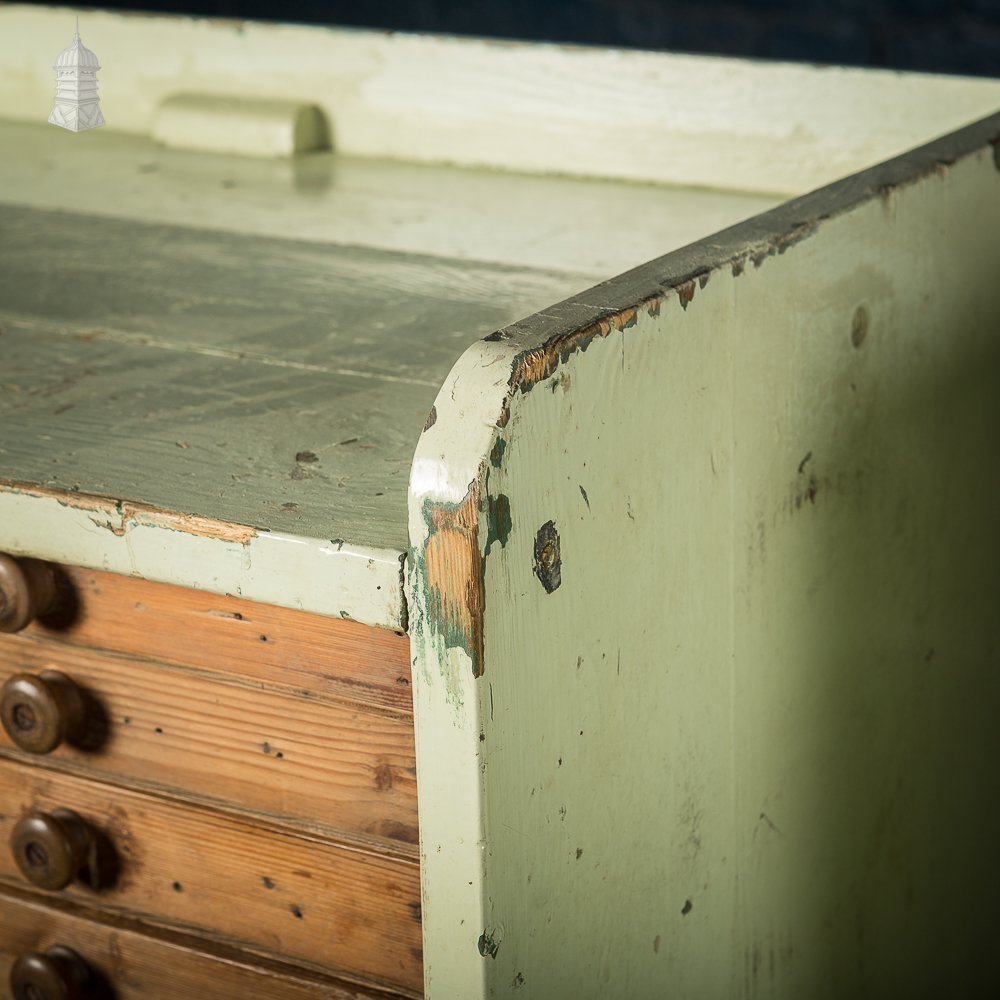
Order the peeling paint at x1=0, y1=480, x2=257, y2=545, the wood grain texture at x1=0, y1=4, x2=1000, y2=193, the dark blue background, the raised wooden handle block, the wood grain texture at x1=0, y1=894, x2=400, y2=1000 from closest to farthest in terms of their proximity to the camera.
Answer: the peeling paint at x1=0, y1=480, x2=257, y2=545, the wood grain texture at x1=0, y1=894, x2=400, y2=1000, the wood grain texture at x1=0, y1=4, x2=1000, y2=193, the raised wooden handle block, the dark blue background

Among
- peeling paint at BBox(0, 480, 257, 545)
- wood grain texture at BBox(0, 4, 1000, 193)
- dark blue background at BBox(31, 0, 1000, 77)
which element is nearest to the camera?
peeling paint at BBox(0, 480, 257, 545)

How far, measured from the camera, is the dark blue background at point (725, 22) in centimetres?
243

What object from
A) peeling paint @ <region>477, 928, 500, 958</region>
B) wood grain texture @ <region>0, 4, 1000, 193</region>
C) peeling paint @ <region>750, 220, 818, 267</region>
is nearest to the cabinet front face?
peeling paint @ <region>477, 928, 500, 958</region>

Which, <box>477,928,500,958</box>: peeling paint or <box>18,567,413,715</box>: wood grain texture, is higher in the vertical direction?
<box>18,567,413,715</box>: wood grain texture

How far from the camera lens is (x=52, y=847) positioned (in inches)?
32.7

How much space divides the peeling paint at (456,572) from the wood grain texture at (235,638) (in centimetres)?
10

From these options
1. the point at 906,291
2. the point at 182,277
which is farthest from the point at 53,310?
the point at 906,291

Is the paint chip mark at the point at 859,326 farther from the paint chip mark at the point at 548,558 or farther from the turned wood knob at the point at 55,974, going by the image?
the turned wood knob at the point at 55,974

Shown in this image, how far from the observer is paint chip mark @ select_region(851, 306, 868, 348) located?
33.3 inches

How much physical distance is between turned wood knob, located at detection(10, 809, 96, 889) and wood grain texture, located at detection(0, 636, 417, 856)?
31 millimetres

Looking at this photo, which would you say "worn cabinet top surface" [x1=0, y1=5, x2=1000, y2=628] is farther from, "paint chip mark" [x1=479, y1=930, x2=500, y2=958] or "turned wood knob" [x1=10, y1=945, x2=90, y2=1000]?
"turned wood knob" [x1=10, y1=945, x2=90, y2=1000]

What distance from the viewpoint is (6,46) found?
163cm

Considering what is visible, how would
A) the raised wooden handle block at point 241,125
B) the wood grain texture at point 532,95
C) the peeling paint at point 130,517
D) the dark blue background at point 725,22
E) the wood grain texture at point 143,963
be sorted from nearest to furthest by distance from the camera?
the peeling paint at point 130,517, the wood grain texture at point 143,963, the wood grain texture at point 532,95, the raised wooden handle block at point 241,125, the dark blue background at point 725,22

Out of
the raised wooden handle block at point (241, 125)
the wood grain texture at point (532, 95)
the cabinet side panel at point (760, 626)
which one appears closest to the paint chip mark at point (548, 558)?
the cabinet side panel at point (760, 626)
